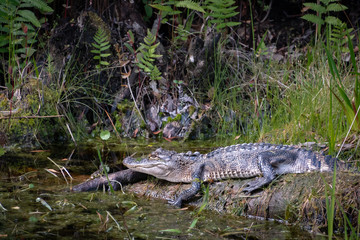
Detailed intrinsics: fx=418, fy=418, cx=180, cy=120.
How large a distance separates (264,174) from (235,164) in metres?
0.38

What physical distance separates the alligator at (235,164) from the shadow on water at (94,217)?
36 centimetres

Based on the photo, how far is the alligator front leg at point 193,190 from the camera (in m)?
4.11

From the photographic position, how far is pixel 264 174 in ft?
13.3

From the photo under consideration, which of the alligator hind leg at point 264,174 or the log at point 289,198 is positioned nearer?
the log at point 289,198

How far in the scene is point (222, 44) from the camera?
7.66 m

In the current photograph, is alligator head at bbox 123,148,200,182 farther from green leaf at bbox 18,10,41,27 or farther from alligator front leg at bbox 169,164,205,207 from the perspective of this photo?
green leaf at bbox 18,10,41,27

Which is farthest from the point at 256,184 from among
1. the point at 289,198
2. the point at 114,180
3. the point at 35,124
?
the point at 35,124

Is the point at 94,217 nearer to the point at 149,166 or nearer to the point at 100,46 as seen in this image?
the point at 149,166

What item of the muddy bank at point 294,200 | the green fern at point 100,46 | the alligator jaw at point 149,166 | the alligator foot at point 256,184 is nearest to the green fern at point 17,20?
the green fern at point 100,46

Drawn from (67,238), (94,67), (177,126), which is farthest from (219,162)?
(94,67)

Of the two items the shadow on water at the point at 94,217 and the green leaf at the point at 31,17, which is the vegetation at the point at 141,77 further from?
the shadow on water at the point at 94,217

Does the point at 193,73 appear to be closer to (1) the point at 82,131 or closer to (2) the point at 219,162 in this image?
(1) the point at 82,131

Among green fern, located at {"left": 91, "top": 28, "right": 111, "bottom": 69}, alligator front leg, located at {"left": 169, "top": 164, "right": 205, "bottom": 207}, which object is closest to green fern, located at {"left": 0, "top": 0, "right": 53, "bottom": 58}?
green fern, located at {"left": 91, "top": 28, "right": 111, "bottom": 69}

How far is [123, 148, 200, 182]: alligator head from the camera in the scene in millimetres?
4418
